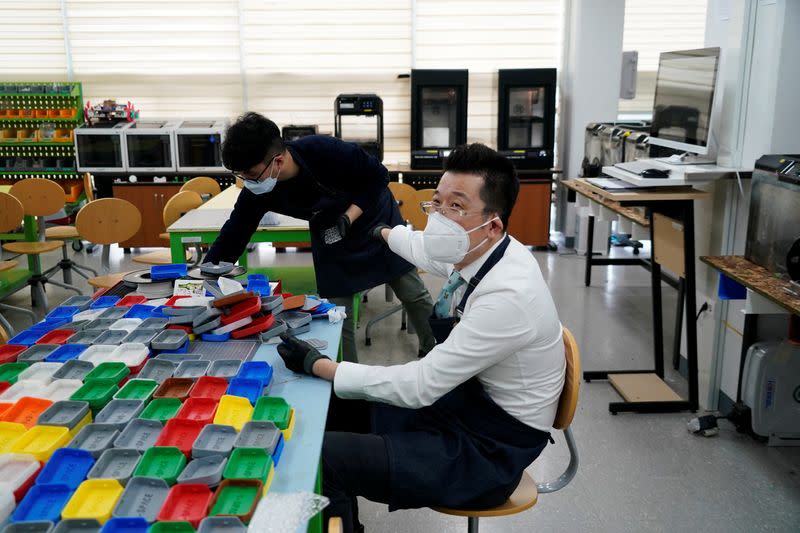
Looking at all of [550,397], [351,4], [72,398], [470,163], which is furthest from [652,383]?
[351,4]

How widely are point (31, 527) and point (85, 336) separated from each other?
886 millimetres

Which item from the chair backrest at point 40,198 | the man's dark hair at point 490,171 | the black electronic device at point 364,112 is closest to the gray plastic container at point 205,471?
the man's dark hair at point 490,171

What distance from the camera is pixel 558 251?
253 inches

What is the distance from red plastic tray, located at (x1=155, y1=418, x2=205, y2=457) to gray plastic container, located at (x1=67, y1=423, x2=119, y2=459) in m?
0.10

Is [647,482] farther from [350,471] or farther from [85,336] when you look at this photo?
[85,336]

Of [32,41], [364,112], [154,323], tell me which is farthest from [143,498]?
[32,41]

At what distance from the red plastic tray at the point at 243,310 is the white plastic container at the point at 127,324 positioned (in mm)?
251

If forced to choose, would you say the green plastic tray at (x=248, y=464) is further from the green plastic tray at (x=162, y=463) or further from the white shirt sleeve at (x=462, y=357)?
the white shirt sleeve at (x=462, y=357)

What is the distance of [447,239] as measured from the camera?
1768 millimetres

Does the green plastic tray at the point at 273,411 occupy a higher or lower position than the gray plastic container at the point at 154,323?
lower

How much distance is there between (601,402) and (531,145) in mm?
3452

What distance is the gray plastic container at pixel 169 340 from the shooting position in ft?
6.12

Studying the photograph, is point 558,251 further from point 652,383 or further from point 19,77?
point 19,77

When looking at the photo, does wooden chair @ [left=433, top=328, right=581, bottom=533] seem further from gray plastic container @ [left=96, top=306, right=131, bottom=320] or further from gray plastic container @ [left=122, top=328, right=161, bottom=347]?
gray plastic container @ [left=96, top=306, right=131, bottom=320]
